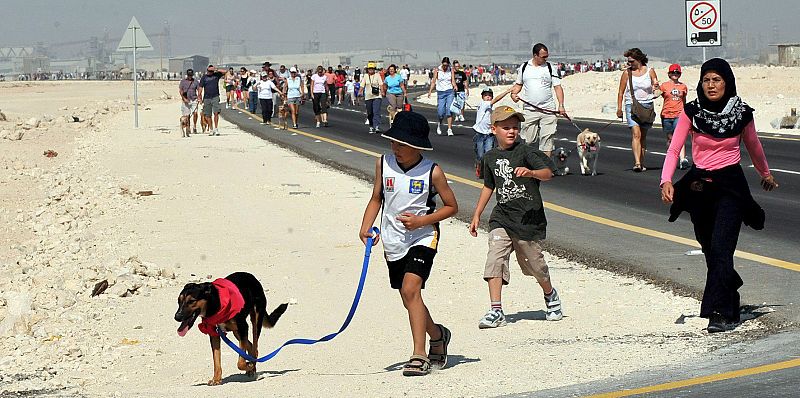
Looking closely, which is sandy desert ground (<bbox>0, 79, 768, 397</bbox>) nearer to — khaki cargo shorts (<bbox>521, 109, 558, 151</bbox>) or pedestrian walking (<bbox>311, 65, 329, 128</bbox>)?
khaki cargo shorts (<bbox>521, 109, 558, 151</bbox>)

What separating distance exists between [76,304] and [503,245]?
12.4ft

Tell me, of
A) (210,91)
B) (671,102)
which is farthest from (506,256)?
(210,91)

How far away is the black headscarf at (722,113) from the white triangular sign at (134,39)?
2976cm

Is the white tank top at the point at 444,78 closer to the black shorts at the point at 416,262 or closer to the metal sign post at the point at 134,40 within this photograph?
the metal sign post at the point at 134,40

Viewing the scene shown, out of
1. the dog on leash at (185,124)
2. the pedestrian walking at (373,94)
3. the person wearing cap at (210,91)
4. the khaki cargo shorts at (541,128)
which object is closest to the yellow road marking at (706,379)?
the khaki cargo shorts at (541,128)

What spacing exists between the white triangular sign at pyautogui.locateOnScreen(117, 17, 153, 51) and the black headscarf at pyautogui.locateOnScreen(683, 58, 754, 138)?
97.7 ft

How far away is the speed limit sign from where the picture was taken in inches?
918

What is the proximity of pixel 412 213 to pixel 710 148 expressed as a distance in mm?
2214

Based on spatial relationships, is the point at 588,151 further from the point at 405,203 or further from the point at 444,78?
the point at 405,203

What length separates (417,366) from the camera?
23.6ft

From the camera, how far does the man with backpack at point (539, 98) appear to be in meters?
17.0

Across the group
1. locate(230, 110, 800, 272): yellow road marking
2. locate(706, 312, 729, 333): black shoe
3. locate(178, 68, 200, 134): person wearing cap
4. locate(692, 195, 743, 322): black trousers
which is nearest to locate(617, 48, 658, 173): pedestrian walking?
locate(230, 110, 800, 272): yellow road marking

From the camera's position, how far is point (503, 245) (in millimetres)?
8672

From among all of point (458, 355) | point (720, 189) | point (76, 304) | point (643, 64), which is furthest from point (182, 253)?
point (643, 64)
